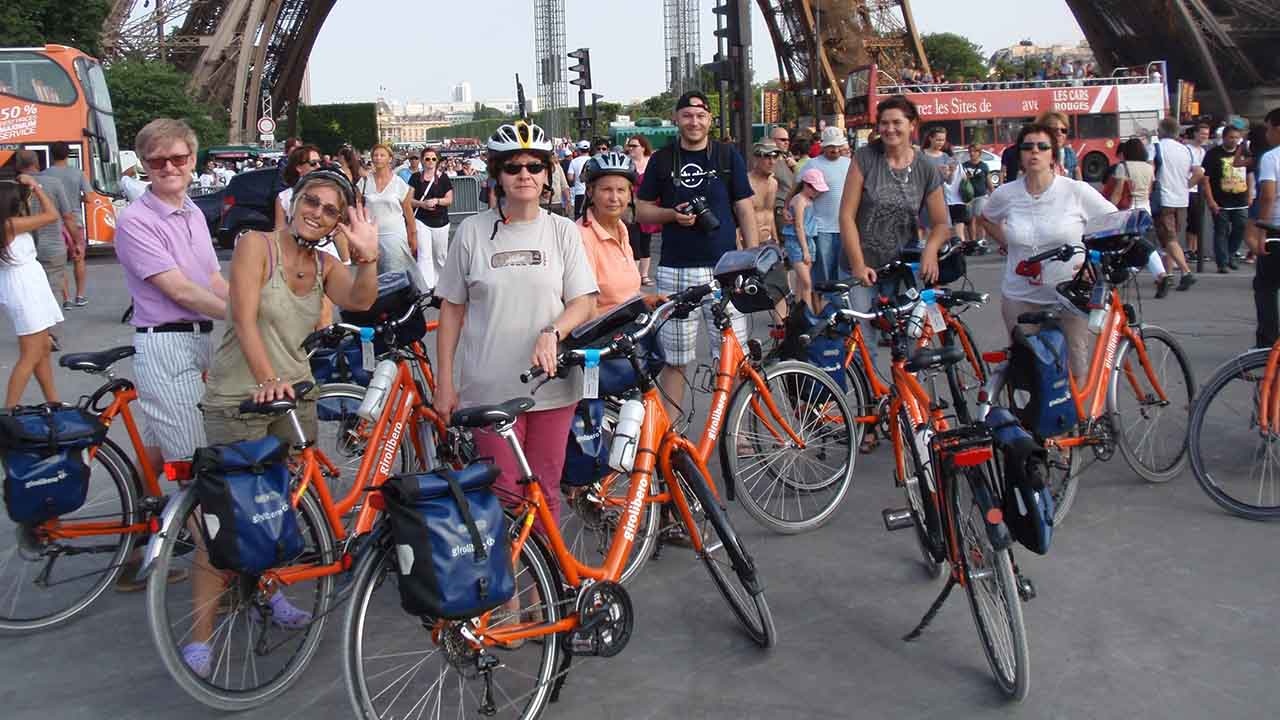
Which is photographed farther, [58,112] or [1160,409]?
[58,112]

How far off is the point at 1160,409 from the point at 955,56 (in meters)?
87.6

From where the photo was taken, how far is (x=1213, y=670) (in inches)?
145

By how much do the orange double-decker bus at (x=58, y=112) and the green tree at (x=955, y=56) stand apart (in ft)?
235

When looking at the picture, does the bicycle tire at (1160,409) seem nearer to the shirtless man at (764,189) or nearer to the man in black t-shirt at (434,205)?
the shirtless man at (764,189)

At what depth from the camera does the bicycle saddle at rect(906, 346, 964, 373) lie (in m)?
4.09

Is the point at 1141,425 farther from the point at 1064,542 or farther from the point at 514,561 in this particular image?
the point at 514,561

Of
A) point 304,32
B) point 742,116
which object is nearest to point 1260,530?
point 742,116

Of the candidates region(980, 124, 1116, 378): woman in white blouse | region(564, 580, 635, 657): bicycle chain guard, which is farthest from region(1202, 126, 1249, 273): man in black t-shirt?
region(564, 580, 635, 657): bicycle chain guard

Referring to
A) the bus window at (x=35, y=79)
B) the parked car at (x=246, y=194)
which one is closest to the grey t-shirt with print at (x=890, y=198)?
the parked car at (x=246, y=194)

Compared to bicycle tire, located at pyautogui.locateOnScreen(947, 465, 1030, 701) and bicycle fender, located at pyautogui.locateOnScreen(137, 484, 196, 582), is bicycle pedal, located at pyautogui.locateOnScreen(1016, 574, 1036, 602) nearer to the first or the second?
bicycle tire, located at pyautogui.locateOnScreen(947, 465, 1030, 701)

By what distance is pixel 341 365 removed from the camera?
5.45 m

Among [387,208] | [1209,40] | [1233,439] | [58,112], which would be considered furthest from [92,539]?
[1209,40]

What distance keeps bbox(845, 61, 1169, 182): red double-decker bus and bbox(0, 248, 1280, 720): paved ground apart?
27.3 m

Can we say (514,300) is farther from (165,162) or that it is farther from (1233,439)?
(1233,439)
